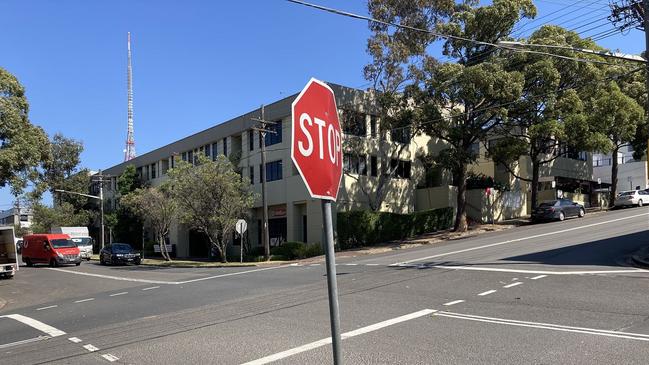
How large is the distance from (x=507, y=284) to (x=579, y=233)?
52.7ft

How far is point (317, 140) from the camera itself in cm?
342

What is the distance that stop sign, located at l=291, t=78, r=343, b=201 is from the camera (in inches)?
127

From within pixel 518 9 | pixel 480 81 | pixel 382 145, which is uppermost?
pixel 518 9

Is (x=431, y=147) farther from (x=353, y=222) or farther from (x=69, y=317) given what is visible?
(x=69, y=317)

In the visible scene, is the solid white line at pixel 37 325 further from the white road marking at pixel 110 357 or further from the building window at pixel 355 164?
the building window at pixel 355 164

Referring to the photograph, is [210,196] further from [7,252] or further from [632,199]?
[632,199]

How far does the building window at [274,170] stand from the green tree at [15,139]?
1792 centimetres

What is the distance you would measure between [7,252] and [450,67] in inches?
1031

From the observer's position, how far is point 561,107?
34344 millimetres

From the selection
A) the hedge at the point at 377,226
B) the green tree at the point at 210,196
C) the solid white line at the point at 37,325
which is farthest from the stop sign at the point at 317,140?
the hedge at the point at 377,226

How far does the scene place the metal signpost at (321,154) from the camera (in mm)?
3236

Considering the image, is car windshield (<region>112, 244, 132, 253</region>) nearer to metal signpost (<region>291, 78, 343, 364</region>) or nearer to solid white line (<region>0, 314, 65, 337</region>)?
solid white line (<region>0, 314, 65, 337</region>)

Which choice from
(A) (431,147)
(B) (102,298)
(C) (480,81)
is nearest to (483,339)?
(B) (102,298)

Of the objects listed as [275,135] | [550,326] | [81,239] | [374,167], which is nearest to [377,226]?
[374,167]
